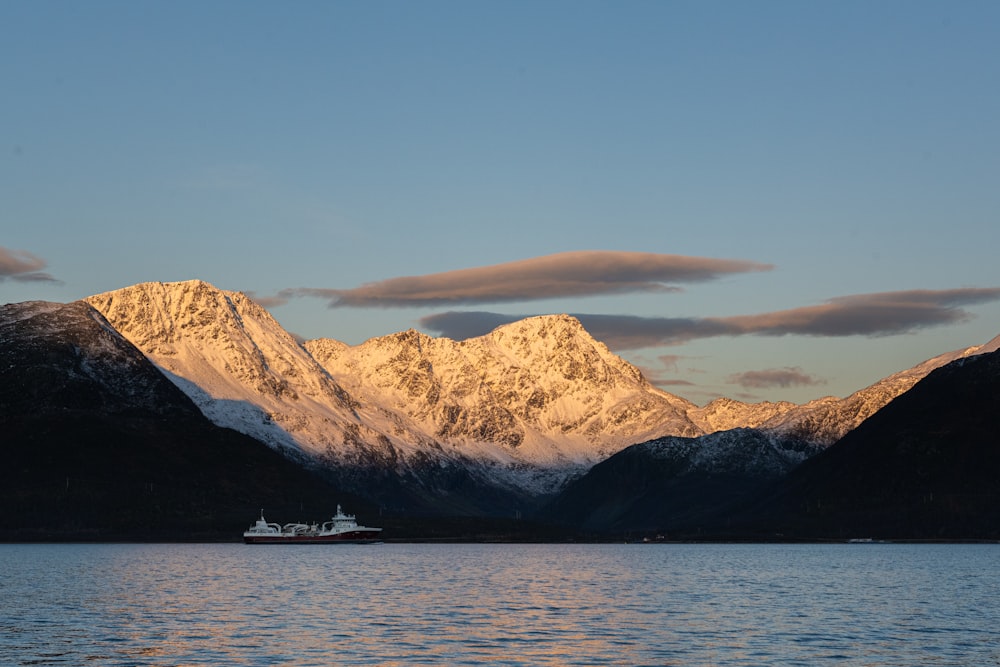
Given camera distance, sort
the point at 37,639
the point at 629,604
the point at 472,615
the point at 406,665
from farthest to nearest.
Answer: the point at 629,604 < the point at 472,615 < the point at 37,639 < the point at 406,665

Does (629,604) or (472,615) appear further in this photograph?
(629,604)

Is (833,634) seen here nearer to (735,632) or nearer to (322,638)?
(735,632)

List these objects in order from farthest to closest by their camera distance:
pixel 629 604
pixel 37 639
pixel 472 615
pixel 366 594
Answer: pixel 366 594 → pixel 629 604 → pixel 472 615 → pixel 37 639

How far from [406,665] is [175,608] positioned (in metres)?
58.2

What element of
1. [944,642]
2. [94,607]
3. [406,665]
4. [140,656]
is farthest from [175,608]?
[944,642]

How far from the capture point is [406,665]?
99562 millimetres

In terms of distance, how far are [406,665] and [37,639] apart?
3513 cm

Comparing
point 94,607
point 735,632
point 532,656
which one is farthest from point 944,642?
point 94,607

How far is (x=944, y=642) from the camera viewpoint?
117 m

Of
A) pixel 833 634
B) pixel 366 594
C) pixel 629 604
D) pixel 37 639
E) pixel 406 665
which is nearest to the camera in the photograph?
pixel 406 665

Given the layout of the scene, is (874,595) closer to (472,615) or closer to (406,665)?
(472,615)

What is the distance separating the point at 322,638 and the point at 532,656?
2166cm

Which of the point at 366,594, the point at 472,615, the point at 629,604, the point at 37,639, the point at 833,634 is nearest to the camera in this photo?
the point at 37,639

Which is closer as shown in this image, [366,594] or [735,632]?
[735,632]
